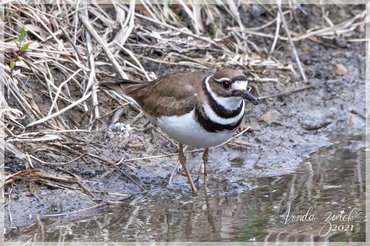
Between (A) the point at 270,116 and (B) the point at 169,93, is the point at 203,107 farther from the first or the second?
(A) the point at 270,116

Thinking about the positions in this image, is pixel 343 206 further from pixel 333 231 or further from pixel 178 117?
pixel 178 117

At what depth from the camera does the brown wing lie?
6.28m

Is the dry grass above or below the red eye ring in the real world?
above

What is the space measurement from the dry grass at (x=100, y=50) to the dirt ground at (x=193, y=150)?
6 cm

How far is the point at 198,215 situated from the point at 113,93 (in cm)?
189

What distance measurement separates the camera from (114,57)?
776 centimetres

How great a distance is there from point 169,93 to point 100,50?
1.60m

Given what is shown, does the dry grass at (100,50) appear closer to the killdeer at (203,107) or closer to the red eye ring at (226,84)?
the killdeer at (203,107)

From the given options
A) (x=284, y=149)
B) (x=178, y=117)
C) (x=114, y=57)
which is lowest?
(x=178, y=117)

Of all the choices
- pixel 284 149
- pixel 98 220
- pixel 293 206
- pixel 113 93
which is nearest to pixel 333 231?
pixel 293 206

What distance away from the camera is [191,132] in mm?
6145
